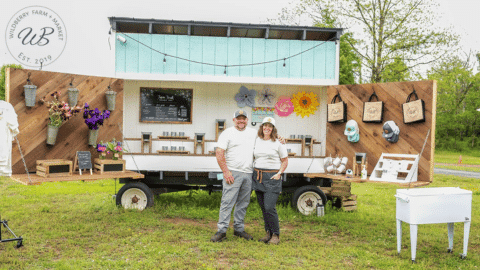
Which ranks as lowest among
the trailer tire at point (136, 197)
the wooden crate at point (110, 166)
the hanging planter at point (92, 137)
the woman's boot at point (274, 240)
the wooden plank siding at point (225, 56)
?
the woman's boot at point (274, 240)

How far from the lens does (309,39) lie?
29.1ft

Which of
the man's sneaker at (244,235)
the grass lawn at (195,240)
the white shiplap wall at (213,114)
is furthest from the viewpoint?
the white shiplap wall at (213,114)

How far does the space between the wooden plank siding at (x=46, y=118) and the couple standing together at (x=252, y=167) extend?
3.05 metres

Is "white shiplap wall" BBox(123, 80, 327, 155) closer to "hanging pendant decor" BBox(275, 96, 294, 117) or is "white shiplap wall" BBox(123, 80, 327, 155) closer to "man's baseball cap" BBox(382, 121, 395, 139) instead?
"hanging pendant decor" BBox(275, 96, 294, 117)

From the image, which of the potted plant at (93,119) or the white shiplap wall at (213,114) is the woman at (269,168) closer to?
the potted plant at (93,119)

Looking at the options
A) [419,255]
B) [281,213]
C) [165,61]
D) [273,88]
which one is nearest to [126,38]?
[165,61]

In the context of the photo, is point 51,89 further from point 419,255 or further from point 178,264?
point 419,255

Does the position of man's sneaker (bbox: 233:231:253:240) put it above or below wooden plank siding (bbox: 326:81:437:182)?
below

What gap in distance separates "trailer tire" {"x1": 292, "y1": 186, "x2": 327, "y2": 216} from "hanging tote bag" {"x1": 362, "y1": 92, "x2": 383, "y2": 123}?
1.65 m

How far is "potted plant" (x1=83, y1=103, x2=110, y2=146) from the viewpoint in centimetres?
735

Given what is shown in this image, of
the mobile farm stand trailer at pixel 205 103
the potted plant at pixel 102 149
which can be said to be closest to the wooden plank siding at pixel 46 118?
the mobile farm stand trailer at pixel 205 103

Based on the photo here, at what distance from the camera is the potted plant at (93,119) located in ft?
24.1

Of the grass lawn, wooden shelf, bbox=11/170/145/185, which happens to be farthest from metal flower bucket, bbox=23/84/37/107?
the grass lawn

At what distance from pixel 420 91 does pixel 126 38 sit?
5396 millimetres
